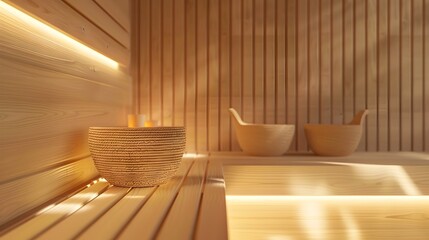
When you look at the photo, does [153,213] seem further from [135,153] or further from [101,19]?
[101,19]

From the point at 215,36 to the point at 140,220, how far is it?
1358mm

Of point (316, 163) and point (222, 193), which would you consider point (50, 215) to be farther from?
point (316, 163)

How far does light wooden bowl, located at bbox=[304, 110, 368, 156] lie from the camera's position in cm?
151

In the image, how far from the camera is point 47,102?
2.79 ft

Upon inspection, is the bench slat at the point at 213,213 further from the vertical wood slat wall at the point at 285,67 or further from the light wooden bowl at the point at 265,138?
the vertical wood slat wall at the point at 285,67

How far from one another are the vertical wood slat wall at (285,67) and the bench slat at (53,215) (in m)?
0.95

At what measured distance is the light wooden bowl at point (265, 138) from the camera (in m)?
1.52

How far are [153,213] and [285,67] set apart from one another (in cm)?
134

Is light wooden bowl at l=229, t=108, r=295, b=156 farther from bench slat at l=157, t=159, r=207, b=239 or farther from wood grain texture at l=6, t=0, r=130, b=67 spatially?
wood grain texture at l=6, t=0, r=130, b=67

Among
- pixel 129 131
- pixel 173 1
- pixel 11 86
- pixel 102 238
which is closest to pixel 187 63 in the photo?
pixel 173 1

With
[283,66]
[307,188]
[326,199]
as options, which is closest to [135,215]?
[307,188]

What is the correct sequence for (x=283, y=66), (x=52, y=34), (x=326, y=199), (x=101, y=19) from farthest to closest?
(x=283, y=66), (x=326, y=199), (x=101, y=19), (x=52, y=34)

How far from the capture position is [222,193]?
2.80 feet

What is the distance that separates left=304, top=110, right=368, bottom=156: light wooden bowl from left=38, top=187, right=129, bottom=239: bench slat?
0.99m
